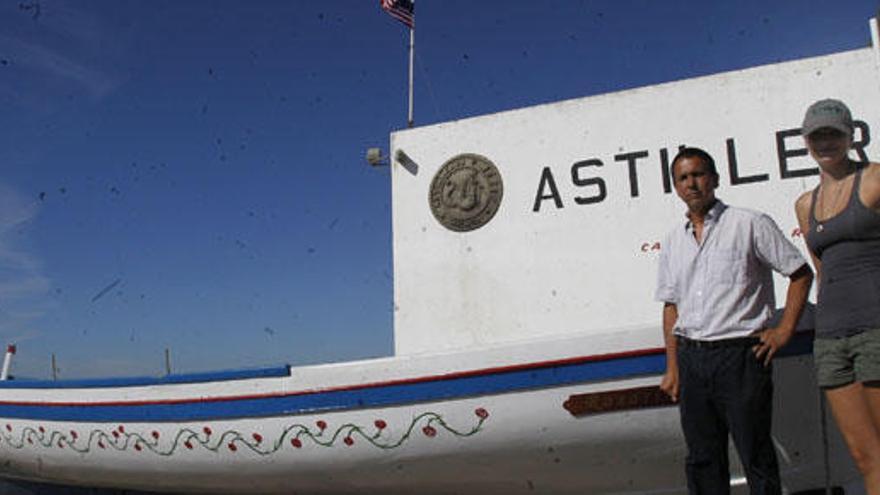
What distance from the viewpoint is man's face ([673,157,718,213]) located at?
8.80 ft

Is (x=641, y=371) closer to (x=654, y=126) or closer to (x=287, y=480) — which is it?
(x=654, y=126)

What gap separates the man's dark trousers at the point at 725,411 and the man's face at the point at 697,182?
58 centimetres

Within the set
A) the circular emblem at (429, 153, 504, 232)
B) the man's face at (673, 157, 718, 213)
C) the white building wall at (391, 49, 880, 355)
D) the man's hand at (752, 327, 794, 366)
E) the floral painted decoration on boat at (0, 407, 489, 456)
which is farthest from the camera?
the circular emblem at (429, 153, 504, 232)

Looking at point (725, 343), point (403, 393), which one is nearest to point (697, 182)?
point (725, 343)

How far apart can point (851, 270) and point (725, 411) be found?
2.38ft

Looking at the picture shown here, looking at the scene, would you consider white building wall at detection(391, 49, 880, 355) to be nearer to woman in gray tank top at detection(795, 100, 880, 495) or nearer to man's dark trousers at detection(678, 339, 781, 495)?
man's dark trousers at detection(678, 339, 781, 495)

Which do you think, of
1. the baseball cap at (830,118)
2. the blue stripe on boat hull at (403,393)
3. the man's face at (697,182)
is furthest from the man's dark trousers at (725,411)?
the baseball cap at (830,118)

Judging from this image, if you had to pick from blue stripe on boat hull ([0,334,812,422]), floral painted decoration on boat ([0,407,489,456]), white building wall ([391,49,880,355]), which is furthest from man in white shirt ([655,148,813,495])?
white building wall ([391,49,880,355])

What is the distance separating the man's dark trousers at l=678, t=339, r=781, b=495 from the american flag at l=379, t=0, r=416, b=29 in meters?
5.05

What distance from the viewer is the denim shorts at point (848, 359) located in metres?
2.07

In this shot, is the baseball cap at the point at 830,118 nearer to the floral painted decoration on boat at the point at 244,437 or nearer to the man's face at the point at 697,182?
the man's face at the point at 697,182

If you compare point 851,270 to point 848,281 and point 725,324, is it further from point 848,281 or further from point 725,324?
point 725,324

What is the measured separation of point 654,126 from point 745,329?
98.2 inches

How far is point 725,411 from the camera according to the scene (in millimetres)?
2521
